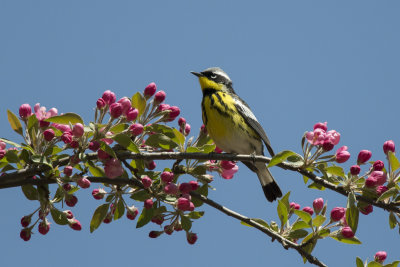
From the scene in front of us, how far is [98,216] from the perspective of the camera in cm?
409

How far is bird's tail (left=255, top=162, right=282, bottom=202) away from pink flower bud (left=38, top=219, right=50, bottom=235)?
2.70 meters

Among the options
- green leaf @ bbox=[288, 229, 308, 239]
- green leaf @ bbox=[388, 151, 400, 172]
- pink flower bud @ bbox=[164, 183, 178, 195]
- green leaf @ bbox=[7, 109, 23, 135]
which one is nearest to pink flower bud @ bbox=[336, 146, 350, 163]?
green leaf @ bbox=[388, 151, 400, 172]

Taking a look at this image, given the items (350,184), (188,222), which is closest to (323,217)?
(350,184)

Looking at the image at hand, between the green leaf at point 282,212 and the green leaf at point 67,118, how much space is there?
175cm

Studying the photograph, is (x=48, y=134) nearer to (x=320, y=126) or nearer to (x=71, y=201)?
(x=71, y=201)

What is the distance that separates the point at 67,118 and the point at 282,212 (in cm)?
189

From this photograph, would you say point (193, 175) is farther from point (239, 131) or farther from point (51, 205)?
point (239, 131)

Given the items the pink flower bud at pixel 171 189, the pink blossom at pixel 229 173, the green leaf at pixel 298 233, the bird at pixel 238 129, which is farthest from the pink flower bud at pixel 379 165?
the bird at pixel 238 129

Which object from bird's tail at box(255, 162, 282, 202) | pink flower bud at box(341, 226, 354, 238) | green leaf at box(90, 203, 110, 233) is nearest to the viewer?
pink flower bud at box(341, 226, 354, 238)

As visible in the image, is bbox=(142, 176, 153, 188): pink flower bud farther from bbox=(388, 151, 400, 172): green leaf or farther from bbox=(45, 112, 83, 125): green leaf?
bbox=(388, 151, 400, 172): green leaf

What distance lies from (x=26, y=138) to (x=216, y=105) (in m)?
2.66

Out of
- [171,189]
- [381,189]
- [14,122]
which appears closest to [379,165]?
[381,189]

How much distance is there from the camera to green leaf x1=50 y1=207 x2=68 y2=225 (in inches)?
149

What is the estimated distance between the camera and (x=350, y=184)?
3598 millimetres
